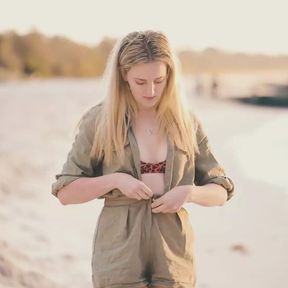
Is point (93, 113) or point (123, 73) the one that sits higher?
point (123, 73)

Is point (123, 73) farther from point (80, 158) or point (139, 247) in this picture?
point (139, 247)

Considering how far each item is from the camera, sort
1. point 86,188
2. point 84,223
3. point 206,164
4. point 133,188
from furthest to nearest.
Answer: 1. point 84,223
2. point 206,164
3. point 86,188
4. point 133,188

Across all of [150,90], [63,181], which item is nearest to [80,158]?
[63,181]

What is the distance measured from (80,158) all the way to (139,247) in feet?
1.05

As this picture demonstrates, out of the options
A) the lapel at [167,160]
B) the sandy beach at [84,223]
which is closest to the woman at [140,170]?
the lapel at [167,160]

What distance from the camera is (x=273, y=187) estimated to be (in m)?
9.85

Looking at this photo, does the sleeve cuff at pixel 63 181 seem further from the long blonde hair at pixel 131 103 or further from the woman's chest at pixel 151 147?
the woman's chest at pixel 151 147

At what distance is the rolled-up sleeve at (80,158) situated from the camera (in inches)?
98.8

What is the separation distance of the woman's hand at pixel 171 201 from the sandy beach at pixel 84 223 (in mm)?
384

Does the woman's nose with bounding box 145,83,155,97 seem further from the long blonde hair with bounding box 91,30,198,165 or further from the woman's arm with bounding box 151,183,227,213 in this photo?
the woman's arm with bounding box 151,183,227,213

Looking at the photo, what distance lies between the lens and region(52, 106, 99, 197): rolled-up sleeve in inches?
98.8

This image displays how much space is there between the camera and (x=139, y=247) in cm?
244

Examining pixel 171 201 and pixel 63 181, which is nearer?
pixel 171 201

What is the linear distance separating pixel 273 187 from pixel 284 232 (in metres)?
2.71
